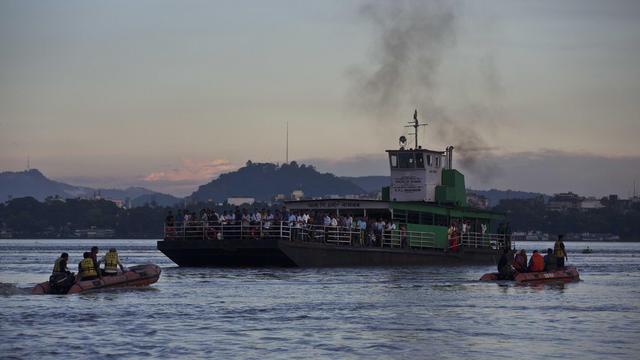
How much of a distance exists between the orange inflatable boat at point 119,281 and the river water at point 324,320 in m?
0.29

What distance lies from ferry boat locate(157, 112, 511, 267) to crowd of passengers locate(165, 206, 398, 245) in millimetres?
140

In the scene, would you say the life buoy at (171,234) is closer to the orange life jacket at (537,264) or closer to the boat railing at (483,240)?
the orange life jacket at (537,264)

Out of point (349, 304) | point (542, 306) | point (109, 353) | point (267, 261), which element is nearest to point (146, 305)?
point (349, 304)

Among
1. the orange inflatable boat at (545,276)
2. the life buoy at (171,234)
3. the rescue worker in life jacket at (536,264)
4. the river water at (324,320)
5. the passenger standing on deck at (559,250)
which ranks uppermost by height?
the life buoy at (171,234)

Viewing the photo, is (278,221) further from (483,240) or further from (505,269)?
(483,240)

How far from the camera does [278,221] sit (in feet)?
141

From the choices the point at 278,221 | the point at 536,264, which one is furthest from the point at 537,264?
the point at 278,221

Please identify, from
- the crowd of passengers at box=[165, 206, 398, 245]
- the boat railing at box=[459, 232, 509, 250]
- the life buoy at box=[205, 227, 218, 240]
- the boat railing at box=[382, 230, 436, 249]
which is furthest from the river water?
the boat railing at box=[459, 232, 509, 250]

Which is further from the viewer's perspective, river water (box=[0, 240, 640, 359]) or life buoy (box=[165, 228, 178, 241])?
life buoy (box=[165, 228, 178, 241])

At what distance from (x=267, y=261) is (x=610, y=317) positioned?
64.2ft

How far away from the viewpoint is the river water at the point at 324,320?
806 inches

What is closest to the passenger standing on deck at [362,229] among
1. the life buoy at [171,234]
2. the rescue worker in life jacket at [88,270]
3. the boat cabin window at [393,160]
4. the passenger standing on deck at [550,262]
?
the life buoy at [171,234]

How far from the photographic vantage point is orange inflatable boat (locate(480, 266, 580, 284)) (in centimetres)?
3803

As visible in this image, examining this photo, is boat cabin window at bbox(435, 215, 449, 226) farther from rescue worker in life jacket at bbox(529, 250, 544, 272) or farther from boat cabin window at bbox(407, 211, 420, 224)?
rescue worker in life jacket at bbox(529, 250, 544, 272)
